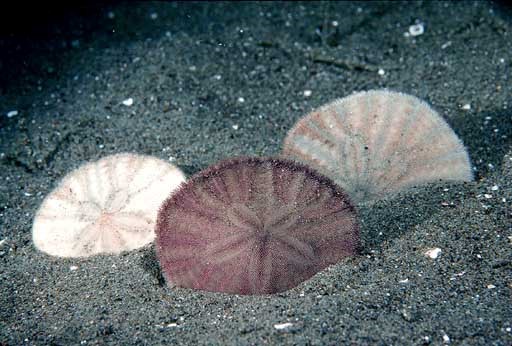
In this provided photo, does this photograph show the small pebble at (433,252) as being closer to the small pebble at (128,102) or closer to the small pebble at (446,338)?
the small pebble at (446,338)

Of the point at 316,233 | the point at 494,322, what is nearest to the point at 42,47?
the point at 316,233

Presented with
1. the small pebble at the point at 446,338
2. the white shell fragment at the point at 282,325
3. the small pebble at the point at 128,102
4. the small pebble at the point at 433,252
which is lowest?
the small pebble at the point at 446,338

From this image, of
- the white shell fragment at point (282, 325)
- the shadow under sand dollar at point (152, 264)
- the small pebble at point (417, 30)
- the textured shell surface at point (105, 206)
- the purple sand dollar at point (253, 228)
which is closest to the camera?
the white shell fragment at point (282, 325)

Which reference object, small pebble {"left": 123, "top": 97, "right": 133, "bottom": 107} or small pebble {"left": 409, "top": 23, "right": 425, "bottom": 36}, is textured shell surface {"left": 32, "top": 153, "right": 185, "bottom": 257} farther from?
small pebble {"left": 409, "top": 23, "right": 425, "bottom": 36}

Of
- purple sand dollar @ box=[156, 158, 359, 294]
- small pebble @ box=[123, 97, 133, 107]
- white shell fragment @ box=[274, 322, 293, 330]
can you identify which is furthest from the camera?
small pebble @ box=[123, 97, 133, 107]

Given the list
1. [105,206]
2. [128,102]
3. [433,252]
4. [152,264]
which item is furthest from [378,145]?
[128,102]

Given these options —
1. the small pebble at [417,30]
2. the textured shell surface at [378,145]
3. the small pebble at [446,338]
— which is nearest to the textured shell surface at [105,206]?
the textured shell surface at [378,145]

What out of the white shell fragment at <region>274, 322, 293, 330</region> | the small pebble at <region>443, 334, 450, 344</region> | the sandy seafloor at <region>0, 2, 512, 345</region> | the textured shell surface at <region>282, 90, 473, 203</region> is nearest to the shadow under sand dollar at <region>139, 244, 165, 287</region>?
the sandy seafloor at <region>0, 2, 512, 345</region>
